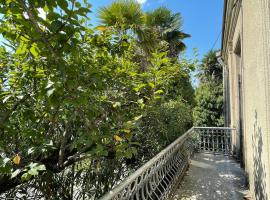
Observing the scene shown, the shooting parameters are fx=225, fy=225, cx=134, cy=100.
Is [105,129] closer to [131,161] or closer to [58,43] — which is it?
[58,43]

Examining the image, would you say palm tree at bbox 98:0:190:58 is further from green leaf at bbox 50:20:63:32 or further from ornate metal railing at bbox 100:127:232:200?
ornate metal railing at bbox 100:127:232:200

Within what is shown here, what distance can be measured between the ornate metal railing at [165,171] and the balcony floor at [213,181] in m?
0.24

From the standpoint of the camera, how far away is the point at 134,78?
2.94 m

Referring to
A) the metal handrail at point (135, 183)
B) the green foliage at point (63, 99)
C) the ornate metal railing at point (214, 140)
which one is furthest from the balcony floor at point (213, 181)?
the green foliage at point (63, 99)

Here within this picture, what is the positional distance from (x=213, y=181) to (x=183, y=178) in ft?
2.09

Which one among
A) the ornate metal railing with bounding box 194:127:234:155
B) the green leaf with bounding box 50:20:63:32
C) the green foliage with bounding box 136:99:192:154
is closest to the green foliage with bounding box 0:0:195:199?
the green leaf with bounding box 50:20:63:32

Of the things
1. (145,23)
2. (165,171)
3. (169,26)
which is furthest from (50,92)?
(169,26)

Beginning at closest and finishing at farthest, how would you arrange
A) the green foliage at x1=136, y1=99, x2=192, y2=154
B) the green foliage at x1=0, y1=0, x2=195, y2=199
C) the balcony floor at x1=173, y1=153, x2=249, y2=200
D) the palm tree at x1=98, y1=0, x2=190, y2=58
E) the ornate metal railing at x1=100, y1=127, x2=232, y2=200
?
the green foliage at x1=0, y1=0, x2=195, y2=199 → the ornate metal railing at x1=100, y1=127, x2=232, y2=200 → the balcony floor at x1=173, y1=153, x2=249, y2=200 → the green foliage at x1=136, y1=99, x2=192, y2=154 → the palm tree at x1=98, y1=0, x2=190, y2=58

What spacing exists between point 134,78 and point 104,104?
26.3 inches

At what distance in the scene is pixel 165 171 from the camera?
385cm

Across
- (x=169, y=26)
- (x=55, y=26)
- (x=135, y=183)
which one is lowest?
(x=135, y=183)

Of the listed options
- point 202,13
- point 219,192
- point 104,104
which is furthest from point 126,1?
point 202,13

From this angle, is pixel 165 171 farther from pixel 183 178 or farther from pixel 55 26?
pixel 55 26

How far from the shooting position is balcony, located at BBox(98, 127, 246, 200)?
8.25 feet
